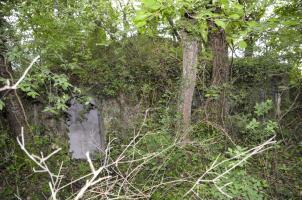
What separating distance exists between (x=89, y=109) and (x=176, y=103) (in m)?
2.20

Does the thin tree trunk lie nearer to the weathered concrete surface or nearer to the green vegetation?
the green vegetation

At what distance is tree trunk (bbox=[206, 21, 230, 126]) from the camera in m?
6.65

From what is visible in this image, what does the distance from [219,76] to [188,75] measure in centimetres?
68

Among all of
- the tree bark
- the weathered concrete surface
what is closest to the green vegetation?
the tree bark

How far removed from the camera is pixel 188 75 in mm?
7012

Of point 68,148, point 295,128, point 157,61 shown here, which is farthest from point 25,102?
point 295,128

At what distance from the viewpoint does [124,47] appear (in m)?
8.48

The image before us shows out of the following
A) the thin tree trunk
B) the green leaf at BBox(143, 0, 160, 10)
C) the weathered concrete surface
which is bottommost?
the weathered concrete surface

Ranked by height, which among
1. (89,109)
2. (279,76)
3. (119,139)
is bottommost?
(119,139)

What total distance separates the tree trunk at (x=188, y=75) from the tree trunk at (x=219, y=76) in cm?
40

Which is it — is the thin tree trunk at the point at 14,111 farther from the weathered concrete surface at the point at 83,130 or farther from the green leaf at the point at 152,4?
the green leaf at the point at 152,4

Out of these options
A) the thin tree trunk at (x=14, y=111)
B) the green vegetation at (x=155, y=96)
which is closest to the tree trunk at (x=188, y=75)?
the green vegetation at (x=155, y=96)

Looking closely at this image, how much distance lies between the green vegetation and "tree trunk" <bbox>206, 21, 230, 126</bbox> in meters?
0.02

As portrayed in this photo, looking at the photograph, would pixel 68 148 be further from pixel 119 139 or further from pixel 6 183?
pixel 6 183
